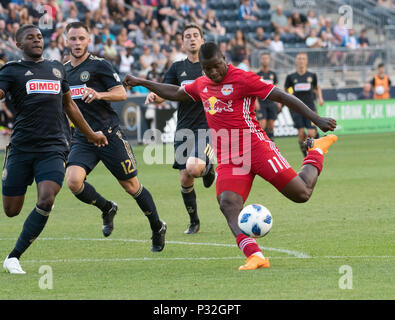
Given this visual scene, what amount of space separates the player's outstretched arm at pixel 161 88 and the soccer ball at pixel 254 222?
158cm

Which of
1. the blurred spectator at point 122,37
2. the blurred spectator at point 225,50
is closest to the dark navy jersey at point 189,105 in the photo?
the blurred spectator at point 122,37

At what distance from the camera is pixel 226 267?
8.52 metres

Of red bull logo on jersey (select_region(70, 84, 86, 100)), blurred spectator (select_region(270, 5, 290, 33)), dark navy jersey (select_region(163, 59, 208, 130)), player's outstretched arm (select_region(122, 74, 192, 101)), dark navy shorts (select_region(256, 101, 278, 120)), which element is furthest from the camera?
blurred spectator (select_region(270, 5, 290, 33))

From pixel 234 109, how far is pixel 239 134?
26 centimetres

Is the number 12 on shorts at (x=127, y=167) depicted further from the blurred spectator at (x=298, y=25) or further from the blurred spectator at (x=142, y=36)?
the blurred spectator at (x=298, y=25)

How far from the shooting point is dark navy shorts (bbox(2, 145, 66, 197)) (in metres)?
8.55

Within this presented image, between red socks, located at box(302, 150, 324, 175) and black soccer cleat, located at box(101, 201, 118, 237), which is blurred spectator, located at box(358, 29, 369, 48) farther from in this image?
red socks, located at box(302, 150, 324, 175)

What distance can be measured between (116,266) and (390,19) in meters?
33.3

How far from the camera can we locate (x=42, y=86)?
8547 millimetres

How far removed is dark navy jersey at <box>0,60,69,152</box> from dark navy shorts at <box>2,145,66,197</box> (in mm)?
67

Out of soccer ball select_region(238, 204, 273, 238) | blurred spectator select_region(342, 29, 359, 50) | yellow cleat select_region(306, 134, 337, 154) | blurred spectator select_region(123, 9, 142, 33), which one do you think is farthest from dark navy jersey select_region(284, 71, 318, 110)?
blurred spectator select_region(342, 29, 359, 50)

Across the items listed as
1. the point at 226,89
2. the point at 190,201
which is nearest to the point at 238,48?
the point at 190,201

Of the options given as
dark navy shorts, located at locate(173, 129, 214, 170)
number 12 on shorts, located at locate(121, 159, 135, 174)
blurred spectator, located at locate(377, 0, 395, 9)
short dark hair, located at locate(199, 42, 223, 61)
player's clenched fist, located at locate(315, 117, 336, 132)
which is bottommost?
blurred spectator, located at locate(377, 0, 395, 9)
